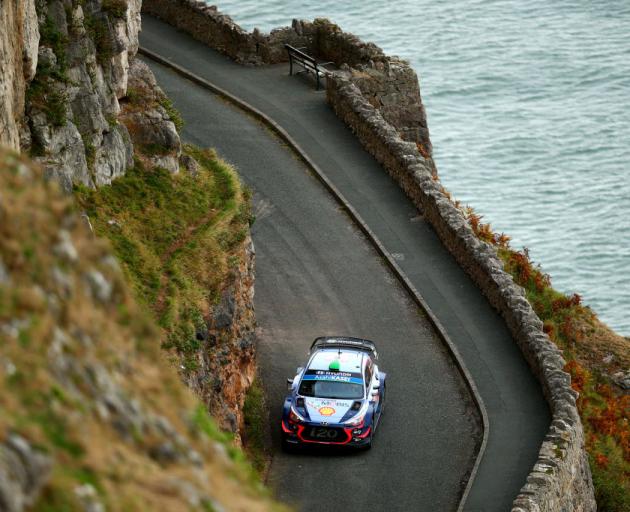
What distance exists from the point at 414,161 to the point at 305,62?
9549 mm

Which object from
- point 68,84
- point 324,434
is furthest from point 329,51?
point 324,434

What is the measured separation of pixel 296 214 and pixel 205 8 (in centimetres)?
1504

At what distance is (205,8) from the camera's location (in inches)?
Answer: 1961

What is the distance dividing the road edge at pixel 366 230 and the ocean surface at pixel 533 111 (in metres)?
19.2

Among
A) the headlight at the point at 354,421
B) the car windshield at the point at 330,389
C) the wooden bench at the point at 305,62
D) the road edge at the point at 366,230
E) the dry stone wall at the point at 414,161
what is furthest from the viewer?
the wooden bench at the point at 305,62

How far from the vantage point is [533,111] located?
245 feet

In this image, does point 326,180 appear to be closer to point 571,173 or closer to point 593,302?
point 593,302

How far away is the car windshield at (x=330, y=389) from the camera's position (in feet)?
95.3

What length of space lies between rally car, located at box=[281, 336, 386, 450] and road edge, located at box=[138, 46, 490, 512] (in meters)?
2.59

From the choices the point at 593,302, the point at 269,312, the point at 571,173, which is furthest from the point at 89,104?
the point at 571,173

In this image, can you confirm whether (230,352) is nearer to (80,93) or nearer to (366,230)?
(80,93)

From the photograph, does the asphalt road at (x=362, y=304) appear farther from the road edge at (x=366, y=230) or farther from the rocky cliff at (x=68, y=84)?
the rocky cliff at (x=68, y=84)

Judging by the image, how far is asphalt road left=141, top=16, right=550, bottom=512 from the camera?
2823 centimetres

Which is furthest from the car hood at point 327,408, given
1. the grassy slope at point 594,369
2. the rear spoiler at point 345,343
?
the grassy slope at point 594,369
